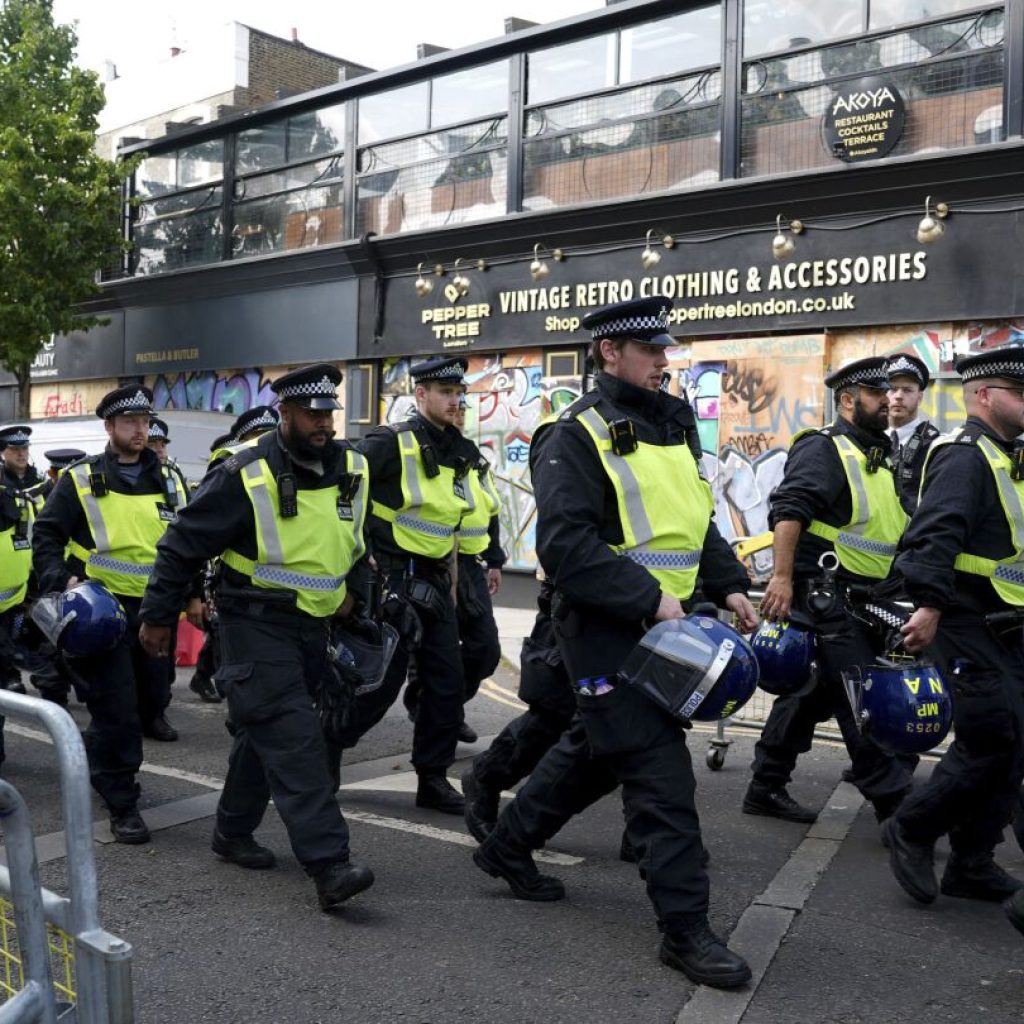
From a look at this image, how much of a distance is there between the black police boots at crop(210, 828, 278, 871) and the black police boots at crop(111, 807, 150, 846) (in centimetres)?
48

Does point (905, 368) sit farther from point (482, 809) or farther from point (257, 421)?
point (257, 421)

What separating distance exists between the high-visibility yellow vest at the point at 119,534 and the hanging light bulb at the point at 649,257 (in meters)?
8.94

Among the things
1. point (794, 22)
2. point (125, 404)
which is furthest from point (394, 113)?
point (125, 404)

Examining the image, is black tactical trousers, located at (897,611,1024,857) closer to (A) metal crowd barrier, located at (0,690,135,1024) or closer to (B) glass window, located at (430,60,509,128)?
(A) metal crowd barrier, located at (0,690,135,1024)

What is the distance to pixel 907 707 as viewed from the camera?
15.0 ft

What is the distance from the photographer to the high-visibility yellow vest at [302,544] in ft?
15.4

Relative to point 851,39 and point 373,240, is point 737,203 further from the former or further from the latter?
point 373,240

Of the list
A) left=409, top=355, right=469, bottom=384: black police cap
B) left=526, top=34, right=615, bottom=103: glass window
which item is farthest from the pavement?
left=526, top=34, right=615, bottom=103: glass window

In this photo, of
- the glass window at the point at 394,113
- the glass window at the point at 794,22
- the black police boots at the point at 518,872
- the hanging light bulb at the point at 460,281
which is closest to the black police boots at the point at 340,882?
the black police boots at the point at 518,872

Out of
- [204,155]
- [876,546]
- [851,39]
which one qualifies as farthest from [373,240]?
[876,546]

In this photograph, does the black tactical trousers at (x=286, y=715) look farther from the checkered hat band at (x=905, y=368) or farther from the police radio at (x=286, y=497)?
the checkered hat band at (x=905, y=368)

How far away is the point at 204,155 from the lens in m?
20.2

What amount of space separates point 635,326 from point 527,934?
2.10 m

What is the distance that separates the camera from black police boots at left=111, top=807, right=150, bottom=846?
17.7ft
